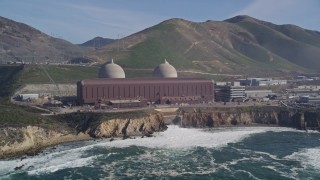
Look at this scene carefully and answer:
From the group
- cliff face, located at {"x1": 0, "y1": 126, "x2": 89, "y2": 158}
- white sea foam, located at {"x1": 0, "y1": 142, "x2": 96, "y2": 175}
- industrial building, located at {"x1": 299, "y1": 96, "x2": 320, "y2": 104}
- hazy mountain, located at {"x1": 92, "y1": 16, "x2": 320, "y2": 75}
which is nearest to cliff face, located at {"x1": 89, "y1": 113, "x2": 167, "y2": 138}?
cliff face, located at {"x1": 0, "y1": 126, "x2": 89, "y2": 158}

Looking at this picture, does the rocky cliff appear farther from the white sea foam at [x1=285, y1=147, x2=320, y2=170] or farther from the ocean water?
the white sea foam at [x1=285, y1=147, x2=320, y2=170]

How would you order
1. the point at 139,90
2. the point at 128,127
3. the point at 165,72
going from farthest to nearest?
the point at 165,72, the point at 139,90, the point at 128,127

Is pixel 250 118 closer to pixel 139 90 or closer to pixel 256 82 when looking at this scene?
pixel 139 90

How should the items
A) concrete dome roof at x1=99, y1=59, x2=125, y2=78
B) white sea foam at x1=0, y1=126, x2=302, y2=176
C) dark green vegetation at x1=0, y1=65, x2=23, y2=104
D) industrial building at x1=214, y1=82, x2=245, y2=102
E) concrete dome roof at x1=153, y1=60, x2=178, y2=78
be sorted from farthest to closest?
concrete dome roof at x1=153, y1=60, x2=178, y2=78
dark green vegetation at x1=0, y1=65, x2=23, y2=104
industrial building at x1=214, y1=82, x2=245, y2=102
concrete dome roof at x1=99, y1=59, x2=125, y2=78
white sea foam at x1=0, y1=126, x2=302, y2=176

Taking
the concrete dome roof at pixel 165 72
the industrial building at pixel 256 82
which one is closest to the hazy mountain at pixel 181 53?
the industrial building at pixel 256 82

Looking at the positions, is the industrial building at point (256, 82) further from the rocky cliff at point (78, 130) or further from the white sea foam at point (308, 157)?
the white sea foam at point (308, 157)

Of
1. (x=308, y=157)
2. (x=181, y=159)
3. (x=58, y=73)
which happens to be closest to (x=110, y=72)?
(x=58, y=73)
